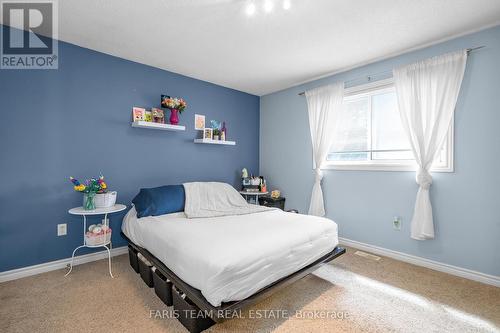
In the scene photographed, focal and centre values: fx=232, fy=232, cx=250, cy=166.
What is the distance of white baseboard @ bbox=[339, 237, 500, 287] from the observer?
2264mm

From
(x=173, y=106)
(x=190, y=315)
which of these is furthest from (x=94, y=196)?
(x=190, y=315)

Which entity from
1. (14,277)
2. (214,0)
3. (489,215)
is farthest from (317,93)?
(14,277)

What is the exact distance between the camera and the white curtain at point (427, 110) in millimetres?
2430

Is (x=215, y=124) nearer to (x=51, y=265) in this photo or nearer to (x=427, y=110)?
(x=51, y=265)

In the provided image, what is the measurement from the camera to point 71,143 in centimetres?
264

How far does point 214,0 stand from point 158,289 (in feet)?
8.13

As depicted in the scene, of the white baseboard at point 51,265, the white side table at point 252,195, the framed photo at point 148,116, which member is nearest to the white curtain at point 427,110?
the white side table at point 252,195

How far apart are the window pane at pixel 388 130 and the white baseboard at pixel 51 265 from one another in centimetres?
364

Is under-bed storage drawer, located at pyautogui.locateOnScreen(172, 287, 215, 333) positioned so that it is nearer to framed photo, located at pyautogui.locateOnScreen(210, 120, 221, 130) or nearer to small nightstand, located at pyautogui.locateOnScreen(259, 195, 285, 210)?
small nightstand, located at pyautogui.locateOnScreen(259, 195, 285, 210)

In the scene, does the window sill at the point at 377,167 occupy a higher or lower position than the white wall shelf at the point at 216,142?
lower

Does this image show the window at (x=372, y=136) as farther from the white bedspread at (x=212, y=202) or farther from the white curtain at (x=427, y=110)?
the white bedspread at (x=212, y=202)

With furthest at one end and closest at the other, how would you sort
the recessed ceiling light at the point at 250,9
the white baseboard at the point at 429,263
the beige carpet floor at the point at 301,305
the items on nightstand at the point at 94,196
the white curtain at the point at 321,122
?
the white curtain at the point at 321,122, the items on nightstand at the point at 94,196, the white baseboard at the point at 429,263, the recessed ceiling light at the point at 250,9, the beige carpet floor at the point at 301,305

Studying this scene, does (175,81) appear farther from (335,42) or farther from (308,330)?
(308,330)

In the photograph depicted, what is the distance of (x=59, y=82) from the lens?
2.57 m
